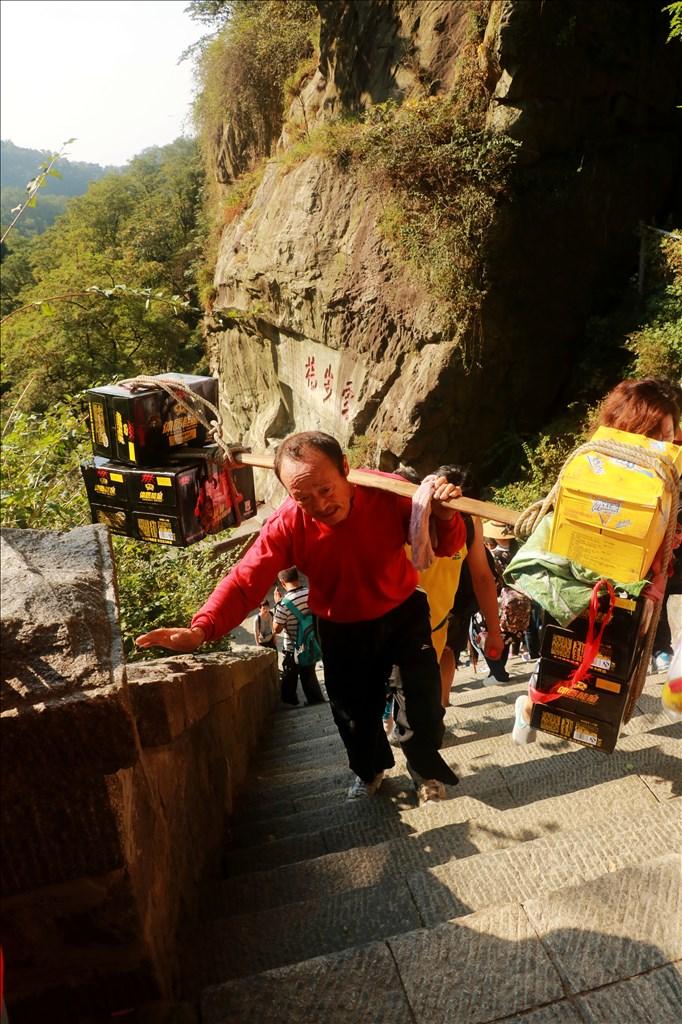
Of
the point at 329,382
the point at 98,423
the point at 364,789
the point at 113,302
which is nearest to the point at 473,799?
the point at 364,789

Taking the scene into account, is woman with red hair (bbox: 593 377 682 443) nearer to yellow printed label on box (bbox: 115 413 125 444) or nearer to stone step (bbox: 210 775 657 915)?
stone step (bbox: 210 775 657 915)

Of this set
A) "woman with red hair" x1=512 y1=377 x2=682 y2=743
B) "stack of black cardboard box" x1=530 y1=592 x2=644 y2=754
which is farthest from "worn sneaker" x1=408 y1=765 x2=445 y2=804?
"stack of black cardboard box" x1=530 y1=592 x2=644 y2=754

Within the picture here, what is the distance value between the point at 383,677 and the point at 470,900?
110 cm

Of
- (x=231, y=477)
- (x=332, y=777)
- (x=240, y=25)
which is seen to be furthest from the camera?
(x=240, y=25)

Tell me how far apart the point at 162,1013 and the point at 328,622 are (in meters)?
1.54

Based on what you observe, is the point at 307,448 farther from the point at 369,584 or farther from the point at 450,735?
the point at 450,735

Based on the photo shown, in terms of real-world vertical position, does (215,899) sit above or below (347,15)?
below

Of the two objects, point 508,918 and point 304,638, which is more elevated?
point 508,918

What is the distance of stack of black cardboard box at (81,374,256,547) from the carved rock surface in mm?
1370

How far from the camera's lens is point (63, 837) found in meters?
1.49

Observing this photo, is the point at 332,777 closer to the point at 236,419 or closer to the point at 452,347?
the point at 452,347

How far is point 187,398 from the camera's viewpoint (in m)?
3.32

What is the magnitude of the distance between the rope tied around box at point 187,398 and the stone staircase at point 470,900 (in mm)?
1847

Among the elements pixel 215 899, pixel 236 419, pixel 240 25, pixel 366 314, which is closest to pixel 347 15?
pixel 240 25
